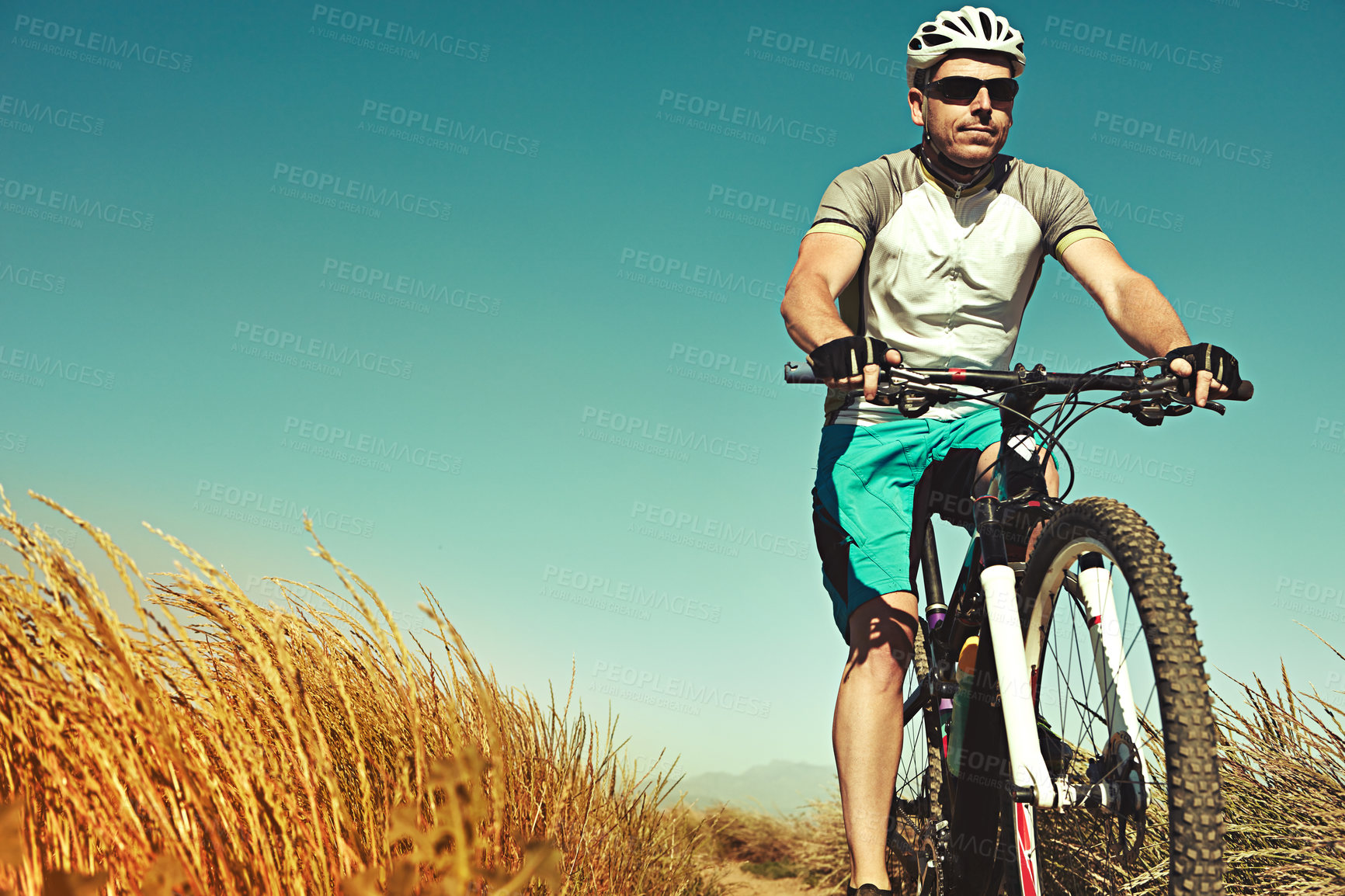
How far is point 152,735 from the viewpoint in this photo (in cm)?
140

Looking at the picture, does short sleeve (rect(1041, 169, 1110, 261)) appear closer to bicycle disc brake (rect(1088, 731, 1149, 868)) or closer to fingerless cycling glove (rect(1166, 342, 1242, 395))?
fingerless cycling glove (rect(1166, 342, 1242, 395))

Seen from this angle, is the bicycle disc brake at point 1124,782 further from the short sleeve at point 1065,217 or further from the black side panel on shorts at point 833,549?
the short sleeve at point 1065,217

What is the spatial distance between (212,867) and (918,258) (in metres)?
2.50

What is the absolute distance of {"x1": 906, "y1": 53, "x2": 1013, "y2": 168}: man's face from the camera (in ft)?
9.20

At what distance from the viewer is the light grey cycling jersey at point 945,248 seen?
2.82m

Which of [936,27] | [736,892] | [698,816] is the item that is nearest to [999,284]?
[936,27]

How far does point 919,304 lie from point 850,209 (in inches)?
15.3

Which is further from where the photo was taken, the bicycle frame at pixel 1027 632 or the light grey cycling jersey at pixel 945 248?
the light grey cycling jersey at pixel 945 248

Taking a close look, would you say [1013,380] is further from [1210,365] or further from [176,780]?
[176,780]

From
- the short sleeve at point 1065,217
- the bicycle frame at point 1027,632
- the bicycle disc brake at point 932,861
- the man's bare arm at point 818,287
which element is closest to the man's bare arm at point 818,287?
the man's bare arm at point 818,287

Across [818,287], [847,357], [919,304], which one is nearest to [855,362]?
[847,357]

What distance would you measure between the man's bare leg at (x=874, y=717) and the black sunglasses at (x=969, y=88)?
1.62 metres

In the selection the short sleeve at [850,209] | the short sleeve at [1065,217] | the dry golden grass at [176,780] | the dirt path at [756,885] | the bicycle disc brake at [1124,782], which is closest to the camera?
the dry golden grass at [176,780]

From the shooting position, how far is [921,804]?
2869 mm
